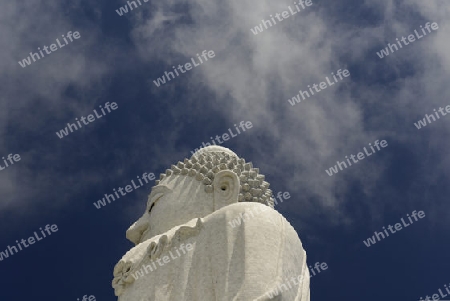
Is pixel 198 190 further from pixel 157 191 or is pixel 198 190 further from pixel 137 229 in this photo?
pixel 137 229

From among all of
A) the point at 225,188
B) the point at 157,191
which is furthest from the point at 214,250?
the point at 157,191

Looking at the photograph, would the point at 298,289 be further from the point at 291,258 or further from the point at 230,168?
the point at 230,168

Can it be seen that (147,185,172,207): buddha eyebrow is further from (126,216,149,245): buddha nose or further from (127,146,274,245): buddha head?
(126,216,149,245): buddha nose

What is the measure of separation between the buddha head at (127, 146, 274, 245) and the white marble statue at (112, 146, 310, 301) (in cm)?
1

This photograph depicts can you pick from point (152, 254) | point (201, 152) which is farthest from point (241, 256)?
point (201, 152)

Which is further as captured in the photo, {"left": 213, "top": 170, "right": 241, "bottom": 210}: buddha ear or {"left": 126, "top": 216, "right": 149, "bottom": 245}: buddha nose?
{"left": 126, "top": 216, "right": 149, "bottom": 245}: buddha nose

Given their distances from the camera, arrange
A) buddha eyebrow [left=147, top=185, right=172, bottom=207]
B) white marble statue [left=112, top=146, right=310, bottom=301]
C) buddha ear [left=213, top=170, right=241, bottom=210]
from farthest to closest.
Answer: buddha eyebrow [left=147, top=185, right=172, bottom=207] → buddha ear [left=213, top=170, right=241, bottom=210] → white marble statue [left=112, top=146, right=310, bottom=301]

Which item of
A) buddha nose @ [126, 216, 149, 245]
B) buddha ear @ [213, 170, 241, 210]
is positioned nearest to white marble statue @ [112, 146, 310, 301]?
buddha ear @ [213, 170, 241, 210]

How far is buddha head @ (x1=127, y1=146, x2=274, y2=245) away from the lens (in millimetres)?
9500

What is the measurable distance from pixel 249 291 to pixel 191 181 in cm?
286

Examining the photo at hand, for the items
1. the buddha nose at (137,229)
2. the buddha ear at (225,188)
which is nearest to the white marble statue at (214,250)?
the buddha ear at (225,188)

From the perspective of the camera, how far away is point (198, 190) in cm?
971

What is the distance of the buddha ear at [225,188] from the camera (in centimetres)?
945

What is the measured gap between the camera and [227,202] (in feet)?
31.0
